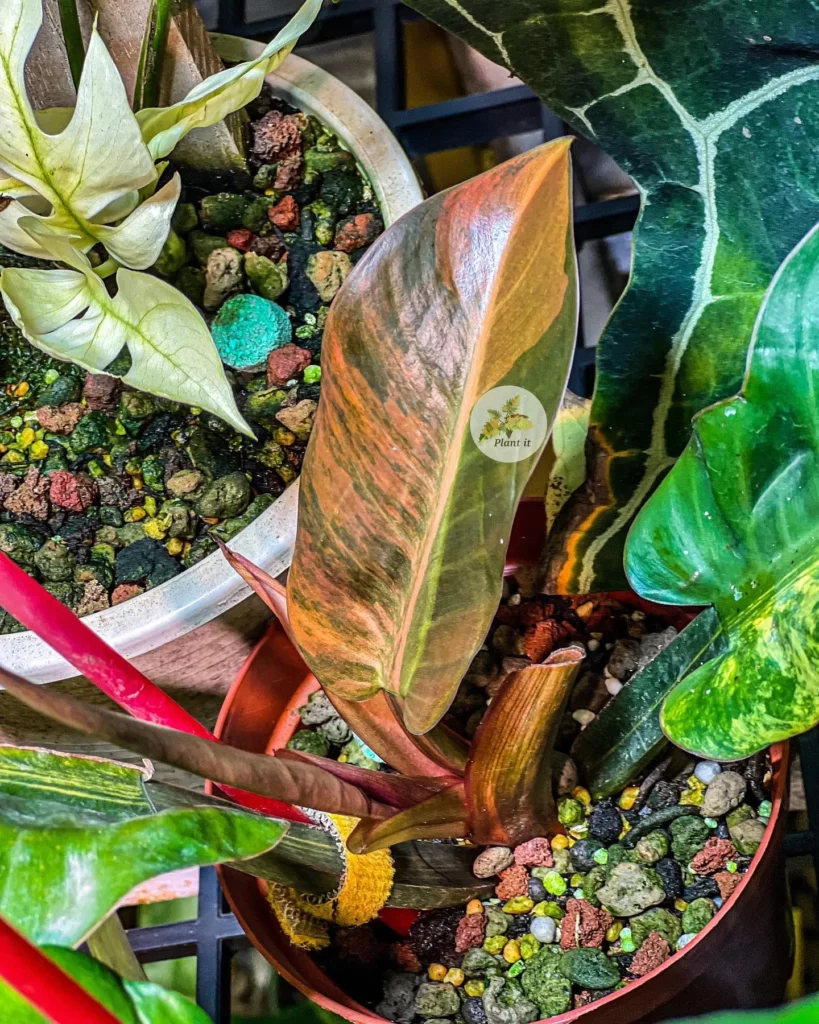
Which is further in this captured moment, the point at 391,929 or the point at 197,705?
the point at 197,705

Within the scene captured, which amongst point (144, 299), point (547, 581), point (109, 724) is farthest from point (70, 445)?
point (109, 724)

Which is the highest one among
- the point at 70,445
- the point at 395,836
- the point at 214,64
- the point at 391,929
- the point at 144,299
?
the point at 214,64

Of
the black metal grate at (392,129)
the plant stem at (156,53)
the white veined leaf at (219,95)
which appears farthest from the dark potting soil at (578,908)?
the plant stem at (156,53)

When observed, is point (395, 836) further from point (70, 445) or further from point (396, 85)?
point (396, 85)

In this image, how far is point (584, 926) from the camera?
1.70 ft

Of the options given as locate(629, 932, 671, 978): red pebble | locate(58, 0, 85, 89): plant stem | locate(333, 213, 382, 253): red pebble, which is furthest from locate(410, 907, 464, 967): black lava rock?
locate(58, 0, 85, 89): plant stem

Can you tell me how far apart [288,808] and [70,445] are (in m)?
0.40

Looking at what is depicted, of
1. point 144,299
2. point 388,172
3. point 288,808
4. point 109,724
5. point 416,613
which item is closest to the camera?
point 109,724

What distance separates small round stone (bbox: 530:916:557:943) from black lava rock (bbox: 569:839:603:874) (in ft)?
0.11

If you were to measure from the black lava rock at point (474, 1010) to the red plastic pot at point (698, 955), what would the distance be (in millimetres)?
64

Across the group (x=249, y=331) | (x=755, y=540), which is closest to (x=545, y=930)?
(x=755, y=540)

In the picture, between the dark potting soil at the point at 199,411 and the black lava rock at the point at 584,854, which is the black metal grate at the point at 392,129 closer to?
the dark potting soil at the point at 199,411

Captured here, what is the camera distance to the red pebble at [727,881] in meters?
0.50

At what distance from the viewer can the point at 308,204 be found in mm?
812
